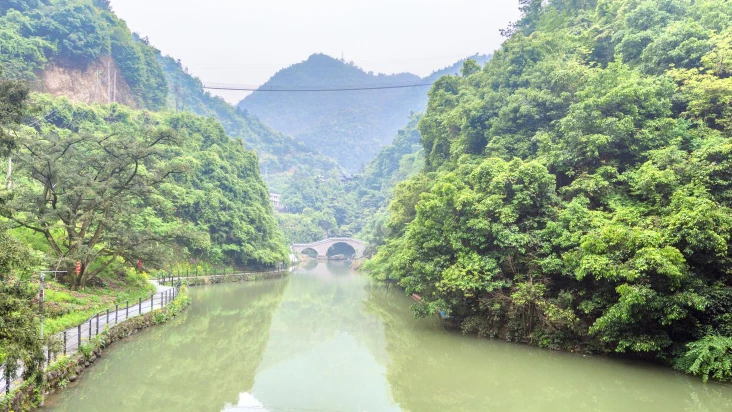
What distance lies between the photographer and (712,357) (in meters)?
Result: 8.55

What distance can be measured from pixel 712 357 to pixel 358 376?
291 inches

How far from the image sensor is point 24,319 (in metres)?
5.25

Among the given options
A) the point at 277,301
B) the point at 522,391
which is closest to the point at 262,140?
the point at 277,301

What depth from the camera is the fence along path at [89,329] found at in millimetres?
6488

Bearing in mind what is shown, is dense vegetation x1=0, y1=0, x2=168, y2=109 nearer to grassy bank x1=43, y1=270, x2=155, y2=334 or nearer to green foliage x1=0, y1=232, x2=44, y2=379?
grassy bank x1=43, y1=270, x2=155, y2=334

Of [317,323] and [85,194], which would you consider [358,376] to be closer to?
[317,323]

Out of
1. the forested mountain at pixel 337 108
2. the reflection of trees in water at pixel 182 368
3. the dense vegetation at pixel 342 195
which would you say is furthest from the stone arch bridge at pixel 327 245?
the forested mountain at pixel 337 108

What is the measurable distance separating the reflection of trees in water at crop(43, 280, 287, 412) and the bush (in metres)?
9.33

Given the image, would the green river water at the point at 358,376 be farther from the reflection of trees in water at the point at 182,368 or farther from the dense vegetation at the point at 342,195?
the dense vegetation at the point at 342,195

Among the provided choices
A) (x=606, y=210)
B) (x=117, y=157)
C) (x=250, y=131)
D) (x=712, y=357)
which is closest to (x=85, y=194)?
(x=117, y=157)

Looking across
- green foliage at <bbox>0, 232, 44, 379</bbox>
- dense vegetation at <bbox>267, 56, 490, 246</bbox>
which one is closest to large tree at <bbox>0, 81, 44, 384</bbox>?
green foliage at <bbox>0, 232, 44, 379</bbox>

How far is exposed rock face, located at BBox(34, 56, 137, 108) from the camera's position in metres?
37.8

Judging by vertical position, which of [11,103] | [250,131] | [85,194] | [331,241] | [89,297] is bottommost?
[331,241]

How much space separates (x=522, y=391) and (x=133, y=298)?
47.4 feet
